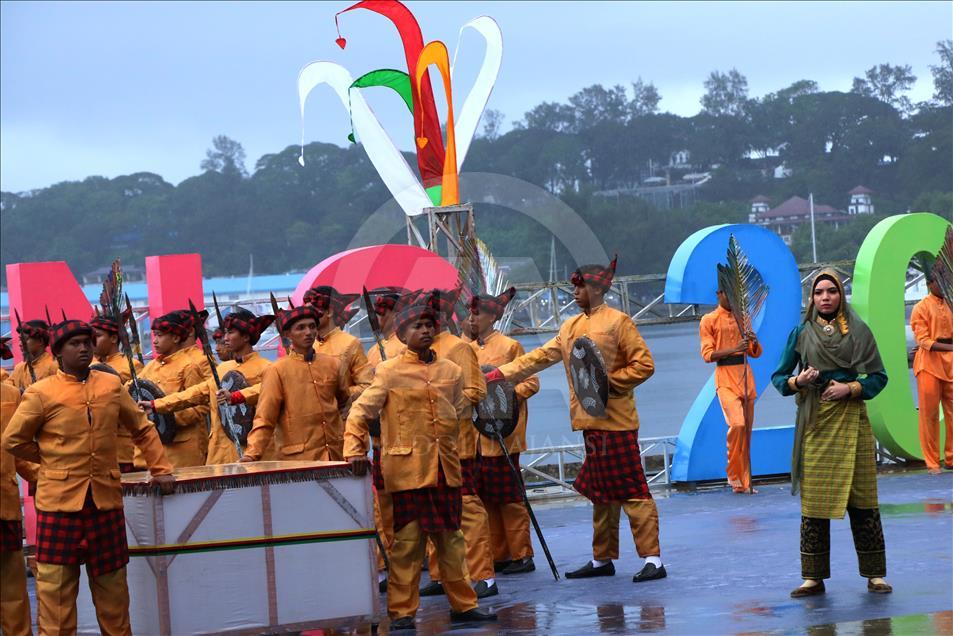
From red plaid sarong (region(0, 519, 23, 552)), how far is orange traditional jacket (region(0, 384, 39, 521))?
33 millimetres

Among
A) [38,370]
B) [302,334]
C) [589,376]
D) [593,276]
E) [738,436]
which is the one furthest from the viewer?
[738,436]

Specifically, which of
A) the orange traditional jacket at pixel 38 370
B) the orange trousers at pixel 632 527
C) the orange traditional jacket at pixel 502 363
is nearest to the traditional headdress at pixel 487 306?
the orange traditional jacket at pixel 502 363

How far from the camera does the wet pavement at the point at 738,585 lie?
6531mm

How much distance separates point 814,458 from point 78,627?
360 cm

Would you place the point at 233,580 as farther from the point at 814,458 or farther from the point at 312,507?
the point at 814,458

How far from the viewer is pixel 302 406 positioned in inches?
307

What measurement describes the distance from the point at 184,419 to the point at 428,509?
266 cm

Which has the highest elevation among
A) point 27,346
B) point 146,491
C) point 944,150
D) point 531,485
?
point 944,150

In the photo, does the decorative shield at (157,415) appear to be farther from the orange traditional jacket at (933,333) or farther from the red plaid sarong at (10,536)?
the orange traditional jacket at (933,333)

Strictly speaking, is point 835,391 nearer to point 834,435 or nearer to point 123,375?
point 834,435

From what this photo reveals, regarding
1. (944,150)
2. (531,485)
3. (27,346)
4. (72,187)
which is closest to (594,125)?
(944,150)

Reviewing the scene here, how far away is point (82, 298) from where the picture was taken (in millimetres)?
11836

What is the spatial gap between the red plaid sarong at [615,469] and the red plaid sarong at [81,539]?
283 cm

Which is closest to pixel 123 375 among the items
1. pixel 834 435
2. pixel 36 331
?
pixel 36 331
